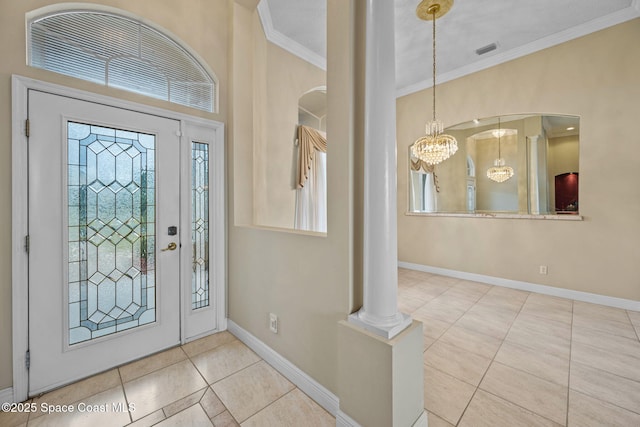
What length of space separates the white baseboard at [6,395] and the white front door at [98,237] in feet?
0.28

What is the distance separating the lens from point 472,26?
312cm

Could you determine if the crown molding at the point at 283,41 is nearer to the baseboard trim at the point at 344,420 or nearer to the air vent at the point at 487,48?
the air vent at the point at 487,48

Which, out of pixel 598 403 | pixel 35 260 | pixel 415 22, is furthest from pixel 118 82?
pixel 598 403

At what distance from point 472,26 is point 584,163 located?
2268 millimetres

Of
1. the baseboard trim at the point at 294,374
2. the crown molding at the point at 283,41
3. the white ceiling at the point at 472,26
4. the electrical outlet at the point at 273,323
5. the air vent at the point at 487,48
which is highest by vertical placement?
the air vent at the point at 487,48

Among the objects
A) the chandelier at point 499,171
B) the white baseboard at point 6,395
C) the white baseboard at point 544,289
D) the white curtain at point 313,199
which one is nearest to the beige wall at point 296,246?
the white curtain at point 313,199

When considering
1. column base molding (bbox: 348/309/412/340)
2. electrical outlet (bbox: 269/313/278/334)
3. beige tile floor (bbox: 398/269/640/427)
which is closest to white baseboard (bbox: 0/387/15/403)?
electrical outlet (bbox: 269/313/278/334)

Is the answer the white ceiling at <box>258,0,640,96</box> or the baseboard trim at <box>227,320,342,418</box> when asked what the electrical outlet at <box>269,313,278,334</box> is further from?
the white ceiling at <box>258,0,640,96</box>

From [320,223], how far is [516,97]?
3.43 metres

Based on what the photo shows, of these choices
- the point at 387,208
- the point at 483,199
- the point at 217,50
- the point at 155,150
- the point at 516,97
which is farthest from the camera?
the point at 483,199

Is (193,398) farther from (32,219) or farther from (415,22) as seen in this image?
(415,22)

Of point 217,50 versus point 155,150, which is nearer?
point 155,150

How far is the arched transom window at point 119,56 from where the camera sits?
5.66 ft

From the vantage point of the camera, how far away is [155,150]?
2.11m
